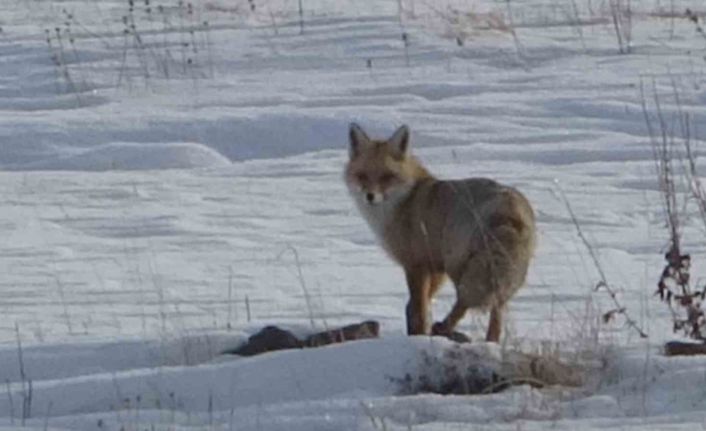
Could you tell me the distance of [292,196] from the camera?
12203 millimetres

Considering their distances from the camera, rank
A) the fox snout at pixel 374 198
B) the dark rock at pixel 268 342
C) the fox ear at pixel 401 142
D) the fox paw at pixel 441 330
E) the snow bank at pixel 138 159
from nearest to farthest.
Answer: the dark rock at pixel 268 342
the fox paw at pixel 441 330
the fox snout at pixel 374 198
the fox ear at pixel 401 142
the snow bank at pixel 138 159

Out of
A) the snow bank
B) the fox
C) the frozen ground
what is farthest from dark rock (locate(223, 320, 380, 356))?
the snow bank

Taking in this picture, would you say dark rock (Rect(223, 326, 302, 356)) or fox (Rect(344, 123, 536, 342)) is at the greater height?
fox (Rect(344, 123, 536, 342))

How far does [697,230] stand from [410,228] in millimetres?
2644

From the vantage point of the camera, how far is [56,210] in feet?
38.6

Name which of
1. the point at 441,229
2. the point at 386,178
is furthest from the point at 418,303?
the point at 386,178

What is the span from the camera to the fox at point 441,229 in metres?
7.79

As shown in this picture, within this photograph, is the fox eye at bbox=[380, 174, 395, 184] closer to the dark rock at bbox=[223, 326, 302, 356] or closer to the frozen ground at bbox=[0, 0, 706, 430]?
the frozen ground at bbox=[0, 0, 706, 430]

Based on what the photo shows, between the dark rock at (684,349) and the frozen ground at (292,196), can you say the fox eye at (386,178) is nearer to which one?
the frozen ground at (292,196)

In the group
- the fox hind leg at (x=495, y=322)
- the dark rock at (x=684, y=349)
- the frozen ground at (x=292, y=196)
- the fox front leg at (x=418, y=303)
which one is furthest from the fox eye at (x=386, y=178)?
the dark rock at (x=684, y=349)

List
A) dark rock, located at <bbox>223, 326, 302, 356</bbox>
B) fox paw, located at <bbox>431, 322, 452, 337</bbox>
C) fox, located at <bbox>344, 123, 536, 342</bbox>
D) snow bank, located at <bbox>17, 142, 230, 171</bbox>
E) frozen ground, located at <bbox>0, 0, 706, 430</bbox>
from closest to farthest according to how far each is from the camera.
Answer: frozen ground, located at <bbox>0, 0, 706, 430</bbox>
dark rock, located at <bbox>223, 326, 302, 356</bbox>
fox, located at <bbox>344, 123, 536, 342</bbox>
fox paw, located at <bbox>431, 322, 452, 337</bbox>
snow bank, located at <bbox>17, 142, 230, 171</bbox>

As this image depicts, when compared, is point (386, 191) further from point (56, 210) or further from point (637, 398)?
point (56, 210)

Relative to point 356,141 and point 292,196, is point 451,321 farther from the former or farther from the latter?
point 292,196

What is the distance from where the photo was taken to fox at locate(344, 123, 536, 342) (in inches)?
307
